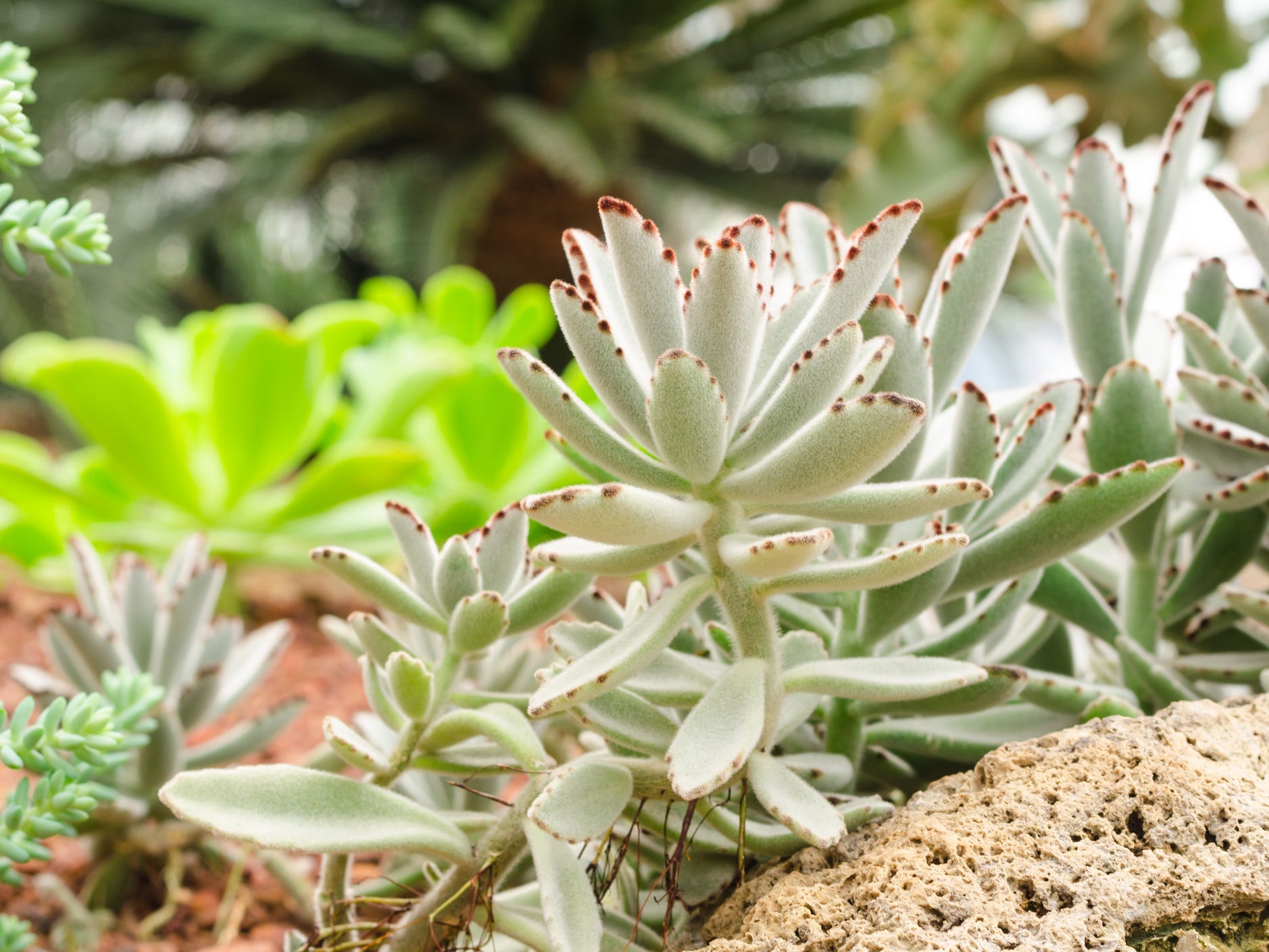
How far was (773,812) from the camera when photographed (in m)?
0.41

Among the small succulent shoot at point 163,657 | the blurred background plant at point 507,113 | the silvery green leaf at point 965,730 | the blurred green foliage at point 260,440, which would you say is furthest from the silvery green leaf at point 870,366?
the blurred background plant at point 507,113

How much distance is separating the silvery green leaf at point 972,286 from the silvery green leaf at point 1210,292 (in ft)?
0.63

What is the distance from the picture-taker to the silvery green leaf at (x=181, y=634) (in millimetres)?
712

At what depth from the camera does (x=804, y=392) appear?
1.32ft

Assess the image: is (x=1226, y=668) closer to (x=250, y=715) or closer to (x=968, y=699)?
(x=968, y=699)

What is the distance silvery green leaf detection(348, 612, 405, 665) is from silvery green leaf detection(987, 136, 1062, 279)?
0.43 m

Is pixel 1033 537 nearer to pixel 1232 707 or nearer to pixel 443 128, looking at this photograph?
pixel 1232 707

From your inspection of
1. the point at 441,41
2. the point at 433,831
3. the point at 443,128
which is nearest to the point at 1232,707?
the point at 433,831

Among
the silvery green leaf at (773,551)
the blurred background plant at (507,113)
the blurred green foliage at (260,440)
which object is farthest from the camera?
the blurred background plant at (507,113)

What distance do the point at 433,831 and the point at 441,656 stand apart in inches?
4.0

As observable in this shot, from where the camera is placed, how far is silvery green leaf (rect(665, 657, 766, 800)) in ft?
1.21

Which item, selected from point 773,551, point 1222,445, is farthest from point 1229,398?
point 773,551

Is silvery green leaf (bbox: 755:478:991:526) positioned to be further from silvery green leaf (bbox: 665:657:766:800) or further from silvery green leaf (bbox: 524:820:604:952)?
silvery green leaf (bbox: 524:820:604:952)

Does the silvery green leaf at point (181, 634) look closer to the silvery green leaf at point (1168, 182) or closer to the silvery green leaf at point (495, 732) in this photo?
the silvery green leaf at point (495, 732)
